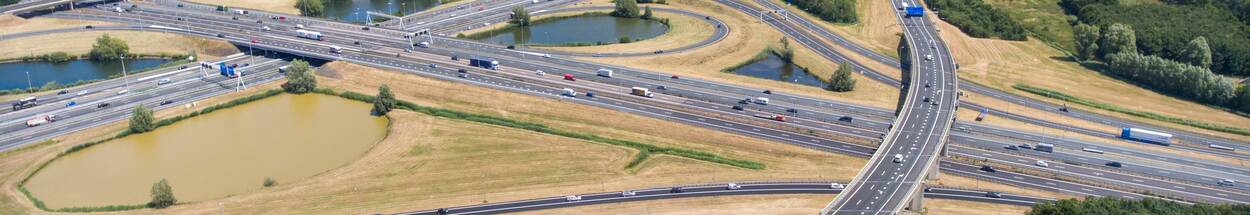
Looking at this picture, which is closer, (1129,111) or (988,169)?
(988,169)

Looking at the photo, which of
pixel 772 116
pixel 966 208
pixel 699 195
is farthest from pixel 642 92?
pixel 966 208

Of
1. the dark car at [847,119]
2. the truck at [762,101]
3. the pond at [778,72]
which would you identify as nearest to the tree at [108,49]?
the pond at [778,72]

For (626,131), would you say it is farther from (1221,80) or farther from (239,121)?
(1221,80)

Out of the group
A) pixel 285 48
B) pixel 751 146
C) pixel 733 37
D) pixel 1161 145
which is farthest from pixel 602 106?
pixel 1161 145

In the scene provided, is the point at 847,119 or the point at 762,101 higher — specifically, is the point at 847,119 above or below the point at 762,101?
below

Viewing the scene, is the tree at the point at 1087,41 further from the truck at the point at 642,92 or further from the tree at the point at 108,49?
the tree at the point at 108,49

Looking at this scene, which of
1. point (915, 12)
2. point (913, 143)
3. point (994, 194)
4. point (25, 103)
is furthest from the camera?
point (915, 12)

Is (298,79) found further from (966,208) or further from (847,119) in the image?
(966,208)
